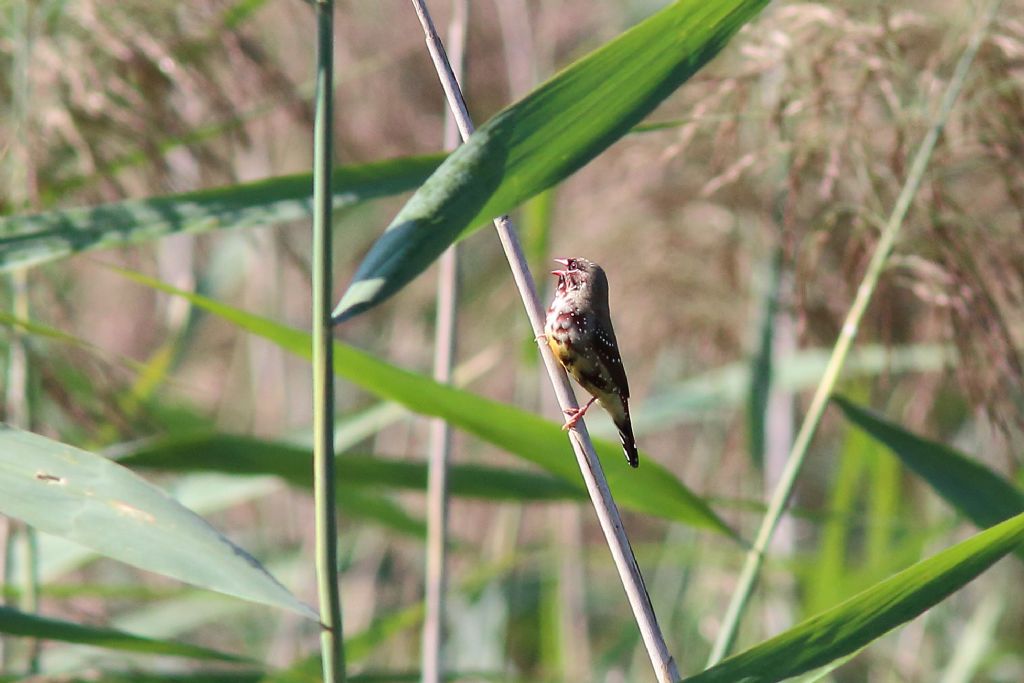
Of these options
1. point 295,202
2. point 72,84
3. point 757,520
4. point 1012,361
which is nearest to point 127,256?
point 72,84

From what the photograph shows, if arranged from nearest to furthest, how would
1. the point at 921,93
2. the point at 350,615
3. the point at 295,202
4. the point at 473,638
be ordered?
the point at 295,202, the point at 921,93, the point at 473,638, the point at 350,615

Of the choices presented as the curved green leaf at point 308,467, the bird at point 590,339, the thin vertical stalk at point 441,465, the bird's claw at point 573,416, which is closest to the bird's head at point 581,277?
the bird at point 590,339

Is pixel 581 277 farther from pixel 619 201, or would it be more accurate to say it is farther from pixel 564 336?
pixel 619 201

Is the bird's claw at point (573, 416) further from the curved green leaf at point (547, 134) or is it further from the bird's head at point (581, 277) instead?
the bird's head at point (581, 277)

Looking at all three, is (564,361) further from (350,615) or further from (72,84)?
(350,615)

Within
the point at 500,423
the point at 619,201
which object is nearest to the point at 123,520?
the point at 500,423

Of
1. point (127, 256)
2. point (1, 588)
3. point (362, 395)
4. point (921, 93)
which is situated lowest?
point (1, 588)
